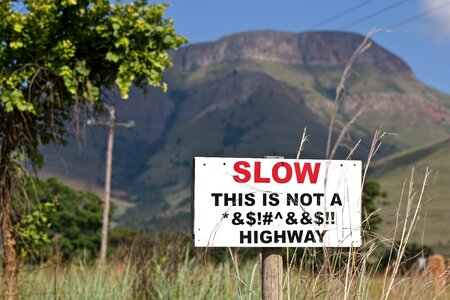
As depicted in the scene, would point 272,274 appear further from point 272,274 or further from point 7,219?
point 7,219

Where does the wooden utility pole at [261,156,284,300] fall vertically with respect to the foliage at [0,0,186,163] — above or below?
below

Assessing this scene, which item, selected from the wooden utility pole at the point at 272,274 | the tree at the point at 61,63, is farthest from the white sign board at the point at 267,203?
the tree at the point at 61,63

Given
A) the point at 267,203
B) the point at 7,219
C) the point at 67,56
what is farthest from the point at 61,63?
the point at 267,203

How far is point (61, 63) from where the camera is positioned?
9.00 metres

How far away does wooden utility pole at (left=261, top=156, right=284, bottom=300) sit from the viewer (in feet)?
13.4

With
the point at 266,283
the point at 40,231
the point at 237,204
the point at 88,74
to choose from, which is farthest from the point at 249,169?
the point at 40,231

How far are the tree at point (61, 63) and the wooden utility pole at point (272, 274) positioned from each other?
522 centimetres

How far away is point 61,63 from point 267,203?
18.0 feet

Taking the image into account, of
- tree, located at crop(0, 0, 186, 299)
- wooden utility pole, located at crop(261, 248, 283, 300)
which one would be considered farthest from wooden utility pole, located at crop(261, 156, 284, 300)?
tree, located at crop(0, 0, 186, 299)

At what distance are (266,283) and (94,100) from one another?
19.0 ft

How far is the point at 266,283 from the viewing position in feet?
13.4

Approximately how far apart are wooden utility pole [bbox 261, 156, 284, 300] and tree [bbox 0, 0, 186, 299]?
5.22 meters

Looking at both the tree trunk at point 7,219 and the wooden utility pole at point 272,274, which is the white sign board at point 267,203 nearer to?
the wooden utility pole at point 272,274

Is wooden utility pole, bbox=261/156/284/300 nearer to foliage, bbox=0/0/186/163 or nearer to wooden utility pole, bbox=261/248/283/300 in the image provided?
wooden utility pole, bbox=261/248/283/300
